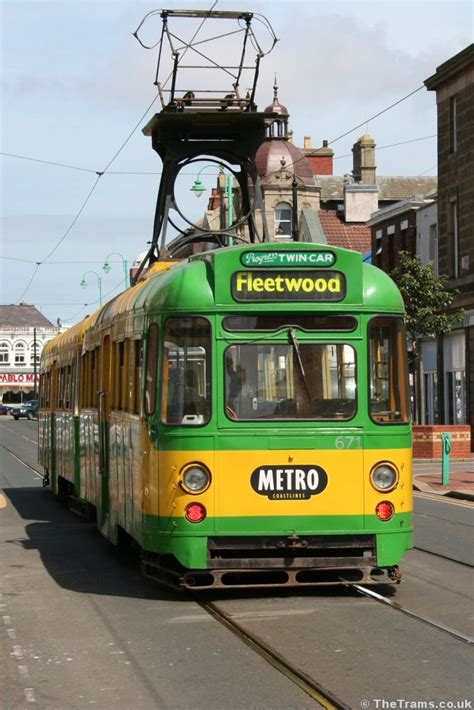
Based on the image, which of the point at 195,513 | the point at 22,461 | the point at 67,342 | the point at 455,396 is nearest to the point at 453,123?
the point at 455,396

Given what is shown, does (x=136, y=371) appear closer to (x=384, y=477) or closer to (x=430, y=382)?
(x=384, y=477)

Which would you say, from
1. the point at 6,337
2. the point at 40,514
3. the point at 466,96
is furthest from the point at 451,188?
the point at 6,337

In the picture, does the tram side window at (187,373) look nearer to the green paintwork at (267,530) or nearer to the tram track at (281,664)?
the green paintwork at (267,530)

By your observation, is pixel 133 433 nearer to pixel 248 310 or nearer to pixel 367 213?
pixel 248 310

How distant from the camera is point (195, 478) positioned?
1082 centimetres

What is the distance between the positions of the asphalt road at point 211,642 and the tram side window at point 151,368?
1614 mm

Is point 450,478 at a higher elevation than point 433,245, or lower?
lower

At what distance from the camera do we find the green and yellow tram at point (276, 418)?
10.8 metres

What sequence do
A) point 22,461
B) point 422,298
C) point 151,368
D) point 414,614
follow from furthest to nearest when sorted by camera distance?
point 22,461 < point 422,298 < point 151,368 < point 414,614

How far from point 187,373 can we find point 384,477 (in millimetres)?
1795

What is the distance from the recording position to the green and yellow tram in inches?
425

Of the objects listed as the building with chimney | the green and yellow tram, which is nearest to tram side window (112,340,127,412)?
the green and yellow tram

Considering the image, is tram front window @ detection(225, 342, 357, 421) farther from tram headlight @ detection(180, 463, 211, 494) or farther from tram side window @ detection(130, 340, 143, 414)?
tram side window @ detection(130, 340, 143, 414)

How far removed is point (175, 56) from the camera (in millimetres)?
22078
